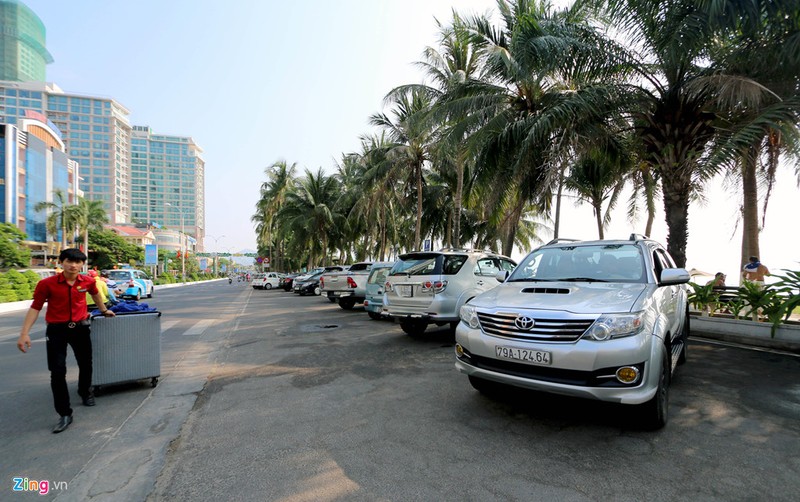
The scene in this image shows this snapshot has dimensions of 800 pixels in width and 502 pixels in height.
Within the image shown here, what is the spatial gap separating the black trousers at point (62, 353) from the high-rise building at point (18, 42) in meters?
191

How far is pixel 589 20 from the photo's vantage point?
1143cm

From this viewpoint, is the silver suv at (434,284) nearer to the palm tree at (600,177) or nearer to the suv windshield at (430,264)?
the suv windshield at (430,264)

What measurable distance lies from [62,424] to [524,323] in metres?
4.67

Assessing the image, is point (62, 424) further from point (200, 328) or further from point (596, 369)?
point (200, 328)

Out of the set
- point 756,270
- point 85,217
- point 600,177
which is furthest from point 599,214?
point 85,217

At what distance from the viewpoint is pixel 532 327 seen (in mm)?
3668

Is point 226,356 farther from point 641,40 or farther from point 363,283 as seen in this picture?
point 641,40

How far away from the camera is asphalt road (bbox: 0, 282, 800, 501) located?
9.54ft

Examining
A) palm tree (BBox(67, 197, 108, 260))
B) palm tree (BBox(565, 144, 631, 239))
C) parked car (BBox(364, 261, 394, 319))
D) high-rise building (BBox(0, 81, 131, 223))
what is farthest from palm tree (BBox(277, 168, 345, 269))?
high-rise building (BBox(0, 81, 131, 223))

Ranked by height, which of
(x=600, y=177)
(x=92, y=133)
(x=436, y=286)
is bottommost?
(x=436, y=286)

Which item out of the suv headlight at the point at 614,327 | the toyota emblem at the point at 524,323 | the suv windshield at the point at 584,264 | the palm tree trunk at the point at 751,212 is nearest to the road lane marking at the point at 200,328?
Result: the suv windshield at the point at 584,264

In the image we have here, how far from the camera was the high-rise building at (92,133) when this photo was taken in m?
121

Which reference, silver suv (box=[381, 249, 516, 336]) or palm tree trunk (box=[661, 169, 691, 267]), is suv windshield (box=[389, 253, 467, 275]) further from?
palm tree trunk (box=[661, 169, 691, 267])

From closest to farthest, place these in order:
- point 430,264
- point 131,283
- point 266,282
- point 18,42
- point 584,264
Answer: point 584,264 → point 430,264 → point 131,283 → point 266,282 → point 18,42
